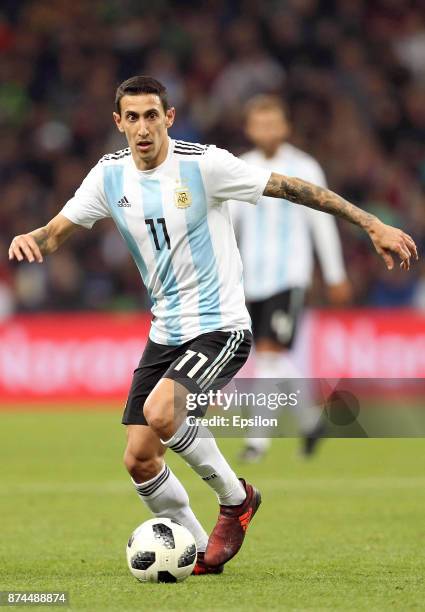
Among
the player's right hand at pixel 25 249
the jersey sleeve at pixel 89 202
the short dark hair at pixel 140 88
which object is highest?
the short dark hair at pixel 140 88

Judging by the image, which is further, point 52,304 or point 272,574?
point 52,304

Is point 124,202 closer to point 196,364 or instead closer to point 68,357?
point 196,364

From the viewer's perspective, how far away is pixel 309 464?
32.9 ft

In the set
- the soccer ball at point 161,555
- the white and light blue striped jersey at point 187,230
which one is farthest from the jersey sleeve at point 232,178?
the soccer ball at point 161,555

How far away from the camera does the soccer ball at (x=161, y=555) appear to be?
539cm

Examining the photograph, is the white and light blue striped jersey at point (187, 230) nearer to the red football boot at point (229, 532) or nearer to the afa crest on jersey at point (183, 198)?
A: the afa crest on jersey at point (183, 198)

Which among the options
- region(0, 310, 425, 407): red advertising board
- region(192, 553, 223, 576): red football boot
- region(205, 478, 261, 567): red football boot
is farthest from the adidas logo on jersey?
region(0, 310, 425, 407): red advertising board

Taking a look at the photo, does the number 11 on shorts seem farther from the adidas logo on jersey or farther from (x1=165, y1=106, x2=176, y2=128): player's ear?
(x1=165, y1=106, x2=176, y2=128): player's ear

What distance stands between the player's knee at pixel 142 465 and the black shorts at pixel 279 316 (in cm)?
459

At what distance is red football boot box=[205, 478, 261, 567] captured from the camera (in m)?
5.67

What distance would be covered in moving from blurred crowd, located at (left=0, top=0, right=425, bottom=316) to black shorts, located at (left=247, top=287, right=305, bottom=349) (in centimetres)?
543

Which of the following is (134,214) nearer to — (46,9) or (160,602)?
(160,602)

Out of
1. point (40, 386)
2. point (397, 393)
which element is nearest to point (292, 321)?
point (397, 393)

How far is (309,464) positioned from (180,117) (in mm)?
8160
